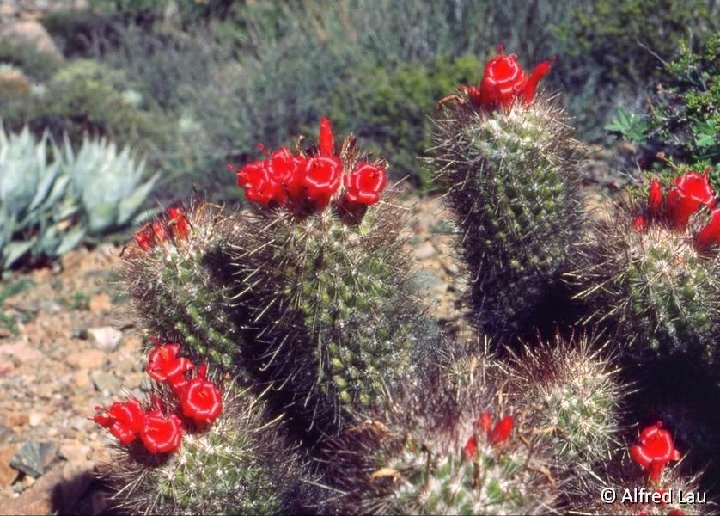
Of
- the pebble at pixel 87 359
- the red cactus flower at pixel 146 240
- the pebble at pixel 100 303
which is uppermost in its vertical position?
the red cactus flower at pixel 146 240

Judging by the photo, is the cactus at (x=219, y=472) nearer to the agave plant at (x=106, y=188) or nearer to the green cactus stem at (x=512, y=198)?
the green cactus stem at (x=512, y=198)

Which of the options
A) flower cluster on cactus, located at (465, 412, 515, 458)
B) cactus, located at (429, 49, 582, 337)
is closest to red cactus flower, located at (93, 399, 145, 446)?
flower cluster on cactus, located at (465, 412, 515, 458)

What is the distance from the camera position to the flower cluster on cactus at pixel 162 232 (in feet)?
9.68

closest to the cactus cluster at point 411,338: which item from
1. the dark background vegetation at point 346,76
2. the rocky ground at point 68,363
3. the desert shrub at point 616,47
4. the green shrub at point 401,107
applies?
the rocky ground at point 68,363

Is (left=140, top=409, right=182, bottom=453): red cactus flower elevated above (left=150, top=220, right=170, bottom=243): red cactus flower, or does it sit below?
below

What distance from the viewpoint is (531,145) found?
113 inches

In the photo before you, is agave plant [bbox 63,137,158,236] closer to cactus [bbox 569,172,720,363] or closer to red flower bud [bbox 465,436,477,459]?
cactus [bbox 569,172,720,363]

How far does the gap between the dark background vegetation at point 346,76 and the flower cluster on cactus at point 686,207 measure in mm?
2505

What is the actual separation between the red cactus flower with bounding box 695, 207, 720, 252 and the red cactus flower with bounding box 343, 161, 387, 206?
0.98 metres

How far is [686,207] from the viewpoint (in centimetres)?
265

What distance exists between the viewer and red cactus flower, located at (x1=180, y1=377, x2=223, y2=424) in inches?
97.0

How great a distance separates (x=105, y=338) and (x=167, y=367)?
2772 mm

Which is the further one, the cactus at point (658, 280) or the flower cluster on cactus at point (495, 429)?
the cactus at point (658, 280)

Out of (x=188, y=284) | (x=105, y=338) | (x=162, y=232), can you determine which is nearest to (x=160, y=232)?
(x=162, y=232)
